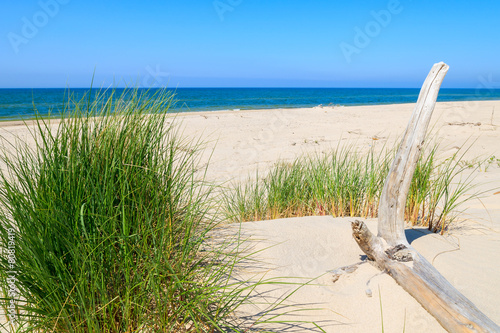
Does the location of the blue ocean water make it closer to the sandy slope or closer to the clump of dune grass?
the sandy slope

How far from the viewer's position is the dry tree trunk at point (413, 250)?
1770 millimetres

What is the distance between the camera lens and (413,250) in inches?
85.4

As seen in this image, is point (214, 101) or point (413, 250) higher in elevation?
point (413, 250)

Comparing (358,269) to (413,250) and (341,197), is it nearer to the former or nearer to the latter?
(413,250)

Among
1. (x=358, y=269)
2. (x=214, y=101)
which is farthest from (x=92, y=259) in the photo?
(x=214, y=101)

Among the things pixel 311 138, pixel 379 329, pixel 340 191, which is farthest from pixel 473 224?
pixel 311 138

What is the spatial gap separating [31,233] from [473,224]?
3423 mm

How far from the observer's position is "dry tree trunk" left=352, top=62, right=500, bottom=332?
1770 mm

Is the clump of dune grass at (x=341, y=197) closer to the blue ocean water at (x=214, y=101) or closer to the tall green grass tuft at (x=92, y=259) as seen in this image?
the blue ocean water at (x=214, y=101)

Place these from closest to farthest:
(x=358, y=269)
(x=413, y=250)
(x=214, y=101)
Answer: (x=413, y=250), (x=358, y=269), (x=214, y=101)

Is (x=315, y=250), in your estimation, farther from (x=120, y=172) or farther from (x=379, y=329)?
(x=120, y=172)

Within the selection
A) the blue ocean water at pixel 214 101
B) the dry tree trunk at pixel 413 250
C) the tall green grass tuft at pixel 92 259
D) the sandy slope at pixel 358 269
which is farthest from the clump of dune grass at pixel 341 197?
the tall green grass tuft at pixel 92 259

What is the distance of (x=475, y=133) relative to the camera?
28.2 feet

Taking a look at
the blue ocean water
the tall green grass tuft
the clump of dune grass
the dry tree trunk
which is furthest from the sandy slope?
the blue ocean water
